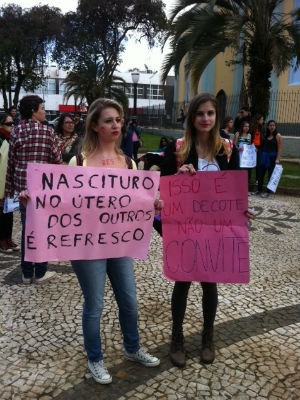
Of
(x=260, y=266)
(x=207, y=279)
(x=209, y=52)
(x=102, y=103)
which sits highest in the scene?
(x=209, y=52)

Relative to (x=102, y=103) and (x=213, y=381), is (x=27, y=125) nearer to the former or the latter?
(x=102, y=103)

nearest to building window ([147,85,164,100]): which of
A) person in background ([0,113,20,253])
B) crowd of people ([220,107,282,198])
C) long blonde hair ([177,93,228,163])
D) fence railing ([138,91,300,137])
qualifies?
fence railing ([138,91,300,137])

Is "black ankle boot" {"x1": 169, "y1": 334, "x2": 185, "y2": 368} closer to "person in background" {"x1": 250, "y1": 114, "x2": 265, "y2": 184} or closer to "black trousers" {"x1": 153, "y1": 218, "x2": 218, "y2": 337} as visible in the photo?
"black trousers" {"x1": 153, "y1": 218, "x2": 218, "y2": 337}

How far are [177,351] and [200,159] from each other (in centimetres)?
131

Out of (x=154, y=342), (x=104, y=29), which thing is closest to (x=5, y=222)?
(x=154, y=342)

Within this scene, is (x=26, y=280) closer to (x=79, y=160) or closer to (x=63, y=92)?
(x=79, y=160)

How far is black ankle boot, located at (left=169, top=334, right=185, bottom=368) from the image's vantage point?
9.84 feet

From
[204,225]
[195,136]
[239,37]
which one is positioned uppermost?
[239,37]

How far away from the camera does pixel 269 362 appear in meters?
3.09

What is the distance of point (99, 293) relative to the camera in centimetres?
267

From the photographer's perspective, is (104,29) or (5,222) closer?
(5,222)

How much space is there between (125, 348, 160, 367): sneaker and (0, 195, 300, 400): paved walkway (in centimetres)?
5

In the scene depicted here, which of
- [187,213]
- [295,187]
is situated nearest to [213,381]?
[187,213]

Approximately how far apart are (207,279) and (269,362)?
0.74 m
